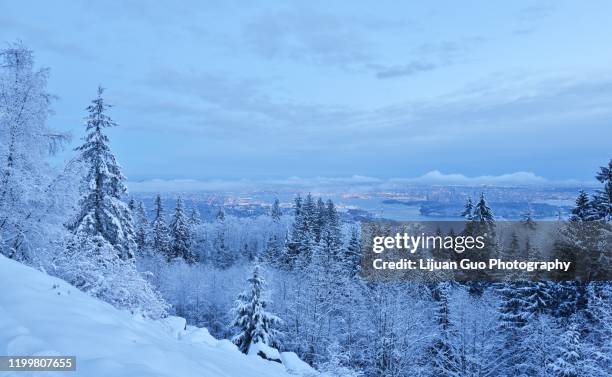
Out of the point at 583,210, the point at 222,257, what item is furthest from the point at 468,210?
the point at 222,257

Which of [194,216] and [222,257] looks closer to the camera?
[222,257]

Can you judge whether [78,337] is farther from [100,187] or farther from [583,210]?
[583,210]

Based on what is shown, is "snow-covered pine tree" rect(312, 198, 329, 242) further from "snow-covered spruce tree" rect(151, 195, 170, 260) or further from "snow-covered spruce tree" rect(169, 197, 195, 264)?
"snow-covered spruce tree" rect(151, 195, 170, 260)

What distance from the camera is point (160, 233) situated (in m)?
61.1

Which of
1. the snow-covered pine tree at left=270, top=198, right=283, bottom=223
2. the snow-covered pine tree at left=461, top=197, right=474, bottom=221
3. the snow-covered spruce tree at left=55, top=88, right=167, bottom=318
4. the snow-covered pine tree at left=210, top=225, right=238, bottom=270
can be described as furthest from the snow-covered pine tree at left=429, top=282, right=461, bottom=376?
the snow-covered pine tree at left=270, top=198, right=283, bottom=223

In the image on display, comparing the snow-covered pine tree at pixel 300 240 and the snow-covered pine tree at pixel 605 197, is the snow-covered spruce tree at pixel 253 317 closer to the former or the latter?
the snow-covered pine tree at pixel 605 197

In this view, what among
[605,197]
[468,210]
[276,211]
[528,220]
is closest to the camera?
[605,197]

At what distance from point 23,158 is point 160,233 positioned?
48024 millimetres

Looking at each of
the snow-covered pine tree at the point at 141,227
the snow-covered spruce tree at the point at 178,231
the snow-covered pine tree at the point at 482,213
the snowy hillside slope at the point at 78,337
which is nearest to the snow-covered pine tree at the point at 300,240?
the snow-covered spruce tree at the point at 178,231

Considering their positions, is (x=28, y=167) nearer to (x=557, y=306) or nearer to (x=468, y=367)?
(x=468, y=367)

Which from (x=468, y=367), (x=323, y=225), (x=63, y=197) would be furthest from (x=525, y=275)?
(x=323, y=225)

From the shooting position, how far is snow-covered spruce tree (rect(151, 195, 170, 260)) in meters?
60.0

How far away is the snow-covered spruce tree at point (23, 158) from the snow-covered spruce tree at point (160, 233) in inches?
1797

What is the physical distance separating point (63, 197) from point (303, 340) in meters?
23.5
